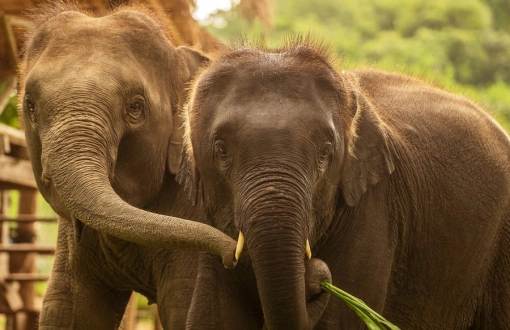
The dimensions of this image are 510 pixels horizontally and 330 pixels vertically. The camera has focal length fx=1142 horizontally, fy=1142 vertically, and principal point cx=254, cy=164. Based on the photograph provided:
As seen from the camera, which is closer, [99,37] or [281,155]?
[281,155]

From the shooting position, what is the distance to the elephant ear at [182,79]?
5844 mm

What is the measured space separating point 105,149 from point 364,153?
1201 millimetres

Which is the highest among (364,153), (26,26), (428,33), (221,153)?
(428,33)

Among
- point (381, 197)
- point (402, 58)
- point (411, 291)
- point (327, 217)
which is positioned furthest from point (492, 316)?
point (402, 58)

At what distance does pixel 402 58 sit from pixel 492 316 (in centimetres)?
2797

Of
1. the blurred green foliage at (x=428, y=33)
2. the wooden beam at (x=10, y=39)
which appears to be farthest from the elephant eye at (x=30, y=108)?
the blurred green foliage at (x=428, y=33)

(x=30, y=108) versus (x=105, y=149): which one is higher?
(x=30, y=108)

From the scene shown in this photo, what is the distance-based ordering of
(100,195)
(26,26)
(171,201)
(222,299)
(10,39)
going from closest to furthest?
1. (100,195)
2. (222,299)
3. (171,201)
4. (26,26)
5. (10,39)

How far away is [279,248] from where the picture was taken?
4.28 metres

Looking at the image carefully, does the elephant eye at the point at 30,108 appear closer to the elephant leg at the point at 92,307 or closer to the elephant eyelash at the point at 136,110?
the elephant eyelash at the point at 136,110

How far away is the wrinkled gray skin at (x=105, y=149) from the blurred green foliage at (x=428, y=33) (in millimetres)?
22974

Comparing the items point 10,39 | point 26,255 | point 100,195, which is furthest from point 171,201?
point 26,255

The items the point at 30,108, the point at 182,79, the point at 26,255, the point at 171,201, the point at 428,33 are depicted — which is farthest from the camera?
the point at 428,33

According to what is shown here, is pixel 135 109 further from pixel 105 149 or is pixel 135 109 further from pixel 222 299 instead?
pixel 222 299
